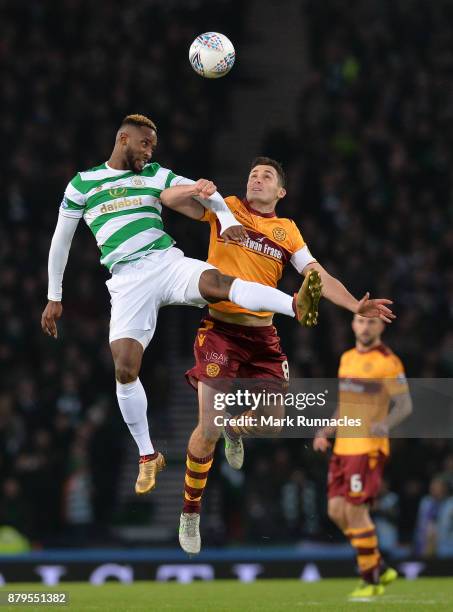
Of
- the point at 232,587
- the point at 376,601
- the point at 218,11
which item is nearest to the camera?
the point at 376,601

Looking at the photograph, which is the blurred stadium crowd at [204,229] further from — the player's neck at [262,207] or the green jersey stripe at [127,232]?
the green jersey stripe at [127,232]

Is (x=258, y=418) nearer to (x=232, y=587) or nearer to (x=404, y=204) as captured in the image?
(x=232, y=587)

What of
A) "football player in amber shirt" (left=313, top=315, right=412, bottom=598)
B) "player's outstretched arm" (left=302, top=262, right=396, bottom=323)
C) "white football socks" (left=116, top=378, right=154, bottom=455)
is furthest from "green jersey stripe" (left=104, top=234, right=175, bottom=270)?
"football player in amber shirt" (left=313, top=315, right=412, bottom=598)

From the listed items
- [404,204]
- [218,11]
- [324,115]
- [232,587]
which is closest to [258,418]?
[232,587]

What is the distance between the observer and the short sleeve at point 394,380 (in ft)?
41.2

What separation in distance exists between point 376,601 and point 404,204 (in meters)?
8.61

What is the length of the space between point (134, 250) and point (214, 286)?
757 millimetres

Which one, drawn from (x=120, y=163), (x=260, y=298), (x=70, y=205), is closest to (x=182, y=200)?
(x=120, y=163)

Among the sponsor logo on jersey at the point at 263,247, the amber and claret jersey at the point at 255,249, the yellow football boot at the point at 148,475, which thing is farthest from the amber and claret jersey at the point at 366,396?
the yellow football boot at the point at 148,475

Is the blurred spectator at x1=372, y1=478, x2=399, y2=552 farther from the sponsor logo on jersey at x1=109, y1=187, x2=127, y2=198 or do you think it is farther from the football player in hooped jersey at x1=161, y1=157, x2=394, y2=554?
the sponsor logo on jersey at x1=109, y1=187, x2=127, y2=198

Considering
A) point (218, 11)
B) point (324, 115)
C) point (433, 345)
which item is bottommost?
point (433, 345)

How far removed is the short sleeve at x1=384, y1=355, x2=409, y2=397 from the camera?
12.5 meters

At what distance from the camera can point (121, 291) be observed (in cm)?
972

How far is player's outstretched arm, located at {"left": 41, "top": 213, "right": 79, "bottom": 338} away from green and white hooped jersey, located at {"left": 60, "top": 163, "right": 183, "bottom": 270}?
88 mm
